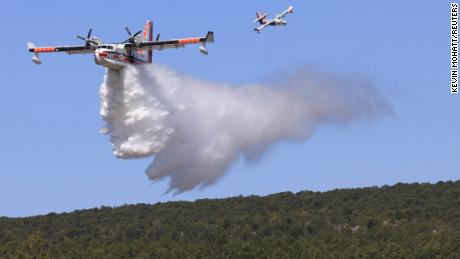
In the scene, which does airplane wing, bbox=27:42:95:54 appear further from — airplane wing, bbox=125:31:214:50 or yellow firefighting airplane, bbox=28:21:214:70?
airplane wing, bbox=125:31:214:50

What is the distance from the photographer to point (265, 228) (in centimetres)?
14600

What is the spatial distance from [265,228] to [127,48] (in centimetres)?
7806

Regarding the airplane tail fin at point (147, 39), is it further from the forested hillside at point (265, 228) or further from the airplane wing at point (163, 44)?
the forested hillside at point (265, 228)

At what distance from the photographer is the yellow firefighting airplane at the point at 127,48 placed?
68.5 m

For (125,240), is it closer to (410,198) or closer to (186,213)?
(186,213)

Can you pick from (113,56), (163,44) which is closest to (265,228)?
(163,44)

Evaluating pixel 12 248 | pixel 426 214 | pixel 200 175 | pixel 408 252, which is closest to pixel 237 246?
pixel 408 252

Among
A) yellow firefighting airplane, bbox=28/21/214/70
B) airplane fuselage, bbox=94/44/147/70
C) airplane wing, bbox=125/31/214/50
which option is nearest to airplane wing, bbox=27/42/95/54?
yellow firefighting airplane, bbox=28/21/214/70

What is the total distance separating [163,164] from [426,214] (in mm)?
79476

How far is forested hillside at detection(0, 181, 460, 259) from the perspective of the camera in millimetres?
113875

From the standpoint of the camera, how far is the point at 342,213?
493 feet

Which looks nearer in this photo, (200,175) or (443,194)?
(200,175)

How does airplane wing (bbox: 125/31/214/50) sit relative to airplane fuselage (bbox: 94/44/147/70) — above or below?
above

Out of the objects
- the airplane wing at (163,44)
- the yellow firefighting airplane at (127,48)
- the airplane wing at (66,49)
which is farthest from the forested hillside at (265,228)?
the airplane wing at (163,44)
